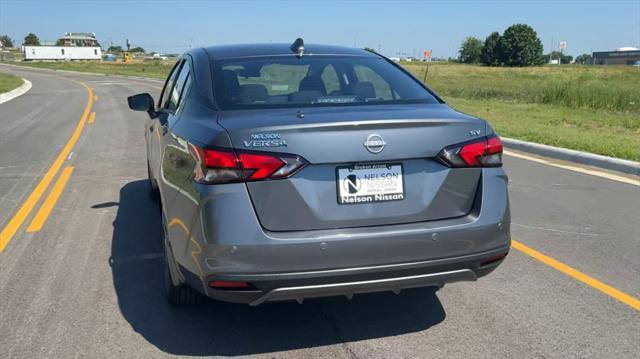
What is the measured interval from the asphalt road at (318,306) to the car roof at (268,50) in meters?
1.71

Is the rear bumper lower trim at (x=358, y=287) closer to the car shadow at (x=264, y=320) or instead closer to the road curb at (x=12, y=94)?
the car shadow at (x=264, y=320)

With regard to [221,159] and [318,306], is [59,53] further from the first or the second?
[221,159]

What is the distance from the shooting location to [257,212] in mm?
2953

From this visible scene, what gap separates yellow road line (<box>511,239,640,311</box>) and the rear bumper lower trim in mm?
1542

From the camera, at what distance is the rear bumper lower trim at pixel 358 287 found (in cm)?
301

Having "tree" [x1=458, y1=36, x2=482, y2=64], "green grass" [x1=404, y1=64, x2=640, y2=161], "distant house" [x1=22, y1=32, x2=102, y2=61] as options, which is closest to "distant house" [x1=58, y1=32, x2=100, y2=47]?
"distant house" [x1=22, y1=32, x2=102, y2=61]

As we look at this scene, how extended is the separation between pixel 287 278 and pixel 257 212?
35cm

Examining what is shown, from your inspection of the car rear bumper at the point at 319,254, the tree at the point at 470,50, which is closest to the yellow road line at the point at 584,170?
the car rear bumper at the point at 319,254

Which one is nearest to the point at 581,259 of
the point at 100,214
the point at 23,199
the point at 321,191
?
the point at 321,191

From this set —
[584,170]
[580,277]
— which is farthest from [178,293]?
[584,170]

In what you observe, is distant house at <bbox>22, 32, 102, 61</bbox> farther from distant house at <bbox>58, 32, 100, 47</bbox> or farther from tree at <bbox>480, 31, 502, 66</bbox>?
tree at <bbox>480, 31, 502, 66</bbox>

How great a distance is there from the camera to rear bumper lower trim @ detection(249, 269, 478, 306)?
9.88 feet

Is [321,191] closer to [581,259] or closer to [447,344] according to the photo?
[447,344]

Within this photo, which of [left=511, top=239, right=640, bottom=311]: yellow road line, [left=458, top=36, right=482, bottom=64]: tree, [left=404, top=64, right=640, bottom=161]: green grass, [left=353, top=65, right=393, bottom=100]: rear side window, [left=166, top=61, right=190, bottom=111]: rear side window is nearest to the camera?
[left=353, top=65, right=393, bottom=100]: rear side window
